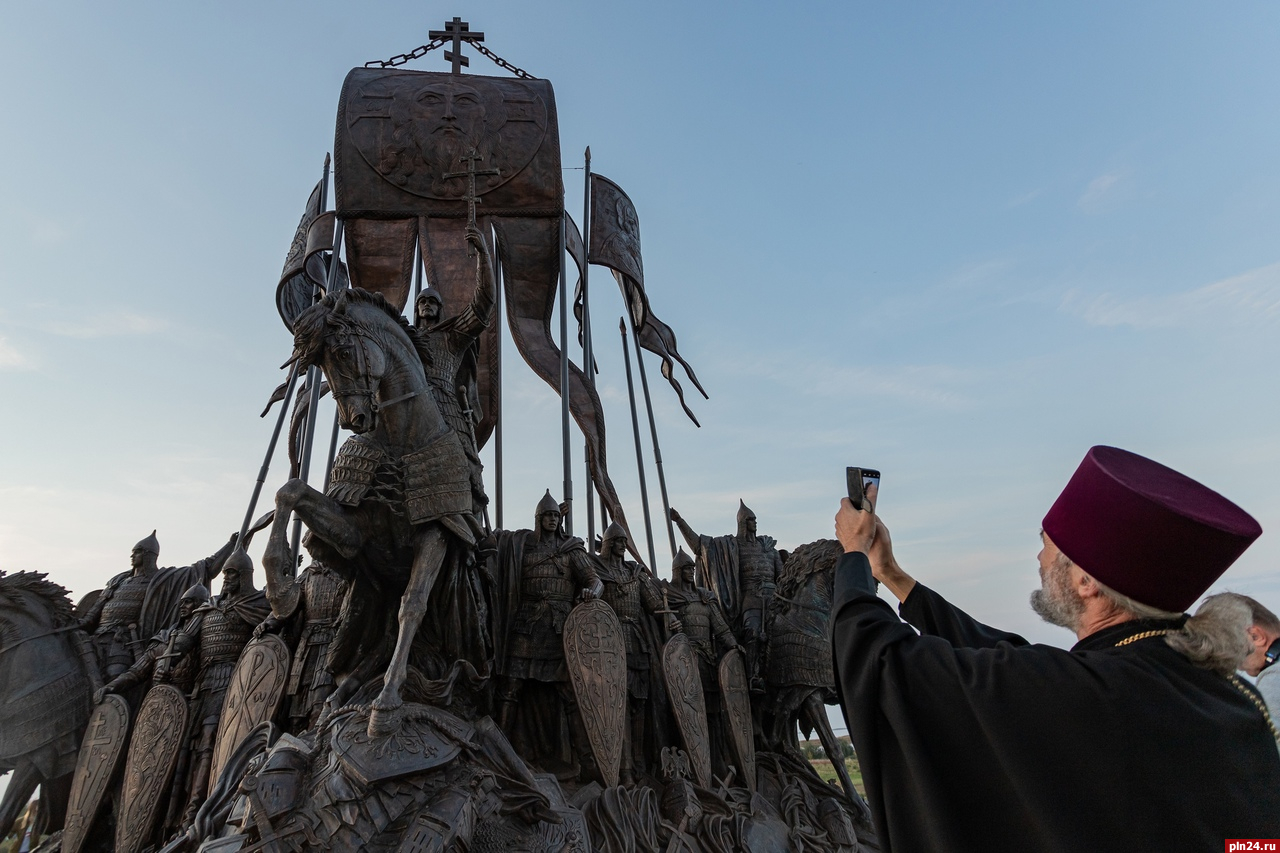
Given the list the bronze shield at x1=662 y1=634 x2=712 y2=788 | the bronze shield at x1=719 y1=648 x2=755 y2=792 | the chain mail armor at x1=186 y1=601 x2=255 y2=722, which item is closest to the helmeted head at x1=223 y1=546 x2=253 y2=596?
the chain mail armor at x1=186 y1=601 x2=255 y2=722

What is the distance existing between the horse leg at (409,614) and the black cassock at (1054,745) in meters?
3.08

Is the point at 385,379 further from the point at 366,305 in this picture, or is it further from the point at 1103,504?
the point at 1103,504

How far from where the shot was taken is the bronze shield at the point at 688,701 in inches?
214

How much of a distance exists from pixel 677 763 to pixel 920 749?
183 inches

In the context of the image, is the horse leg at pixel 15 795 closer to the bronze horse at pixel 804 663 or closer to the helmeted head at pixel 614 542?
the helmeted head at pixel 614 542

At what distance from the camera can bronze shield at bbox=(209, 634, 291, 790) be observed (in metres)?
4.77

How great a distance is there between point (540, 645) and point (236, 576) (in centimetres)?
226

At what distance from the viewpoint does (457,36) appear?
927cm

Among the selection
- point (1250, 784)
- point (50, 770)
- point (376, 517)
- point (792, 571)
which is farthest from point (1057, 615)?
point (50, 770)

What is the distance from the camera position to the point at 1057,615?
1251 millimetres

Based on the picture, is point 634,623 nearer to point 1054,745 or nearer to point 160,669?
point 160,669

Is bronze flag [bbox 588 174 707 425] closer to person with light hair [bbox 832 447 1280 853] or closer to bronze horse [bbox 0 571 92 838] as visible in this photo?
bronze horse [bbox 0 571 92 838]

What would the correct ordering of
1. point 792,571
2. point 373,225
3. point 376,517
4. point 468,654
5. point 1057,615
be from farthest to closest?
point 373,225, point 792,571, point 468,654, point 376,517, point 1057,615

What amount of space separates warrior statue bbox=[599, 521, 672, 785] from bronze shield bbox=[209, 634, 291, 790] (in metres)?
2.11
